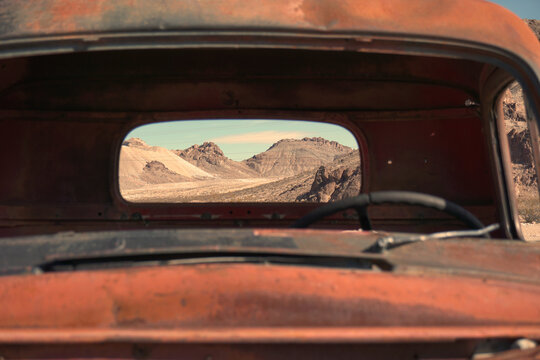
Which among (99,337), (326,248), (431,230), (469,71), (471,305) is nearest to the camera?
(99,337)

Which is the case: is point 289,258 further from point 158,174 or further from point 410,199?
point 158,174

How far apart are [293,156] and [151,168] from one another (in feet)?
68.0

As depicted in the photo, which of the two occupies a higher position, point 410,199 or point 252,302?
point 410,199

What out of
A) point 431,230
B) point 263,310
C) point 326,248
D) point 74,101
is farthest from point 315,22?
point 74,101

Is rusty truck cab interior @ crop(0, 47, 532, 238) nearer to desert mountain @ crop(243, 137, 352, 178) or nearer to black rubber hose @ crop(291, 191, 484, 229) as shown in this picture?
black rubber hose @ crop(291, 191, 484, 229)

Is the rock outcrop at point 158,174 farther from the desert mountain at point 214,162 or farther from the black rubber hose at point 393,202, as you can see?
the black rubber hose at point 393,202

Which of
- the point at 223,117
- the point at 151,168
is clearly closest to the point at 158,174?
the point at 151,168

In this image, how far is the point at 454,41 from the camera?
5.04 feet

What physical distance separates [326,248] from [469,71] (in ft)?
6.27

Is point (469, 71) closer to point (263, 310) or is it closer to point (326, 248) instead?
point (326, 248)

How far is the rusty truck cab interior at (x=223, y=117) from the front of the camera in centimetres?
296

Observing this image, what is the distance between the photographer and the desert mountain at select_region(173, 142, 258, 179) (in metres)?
57.8

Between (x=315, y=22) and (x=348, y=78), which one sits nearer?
(x=315, y=22)

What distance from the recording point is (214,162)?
61438 mm
